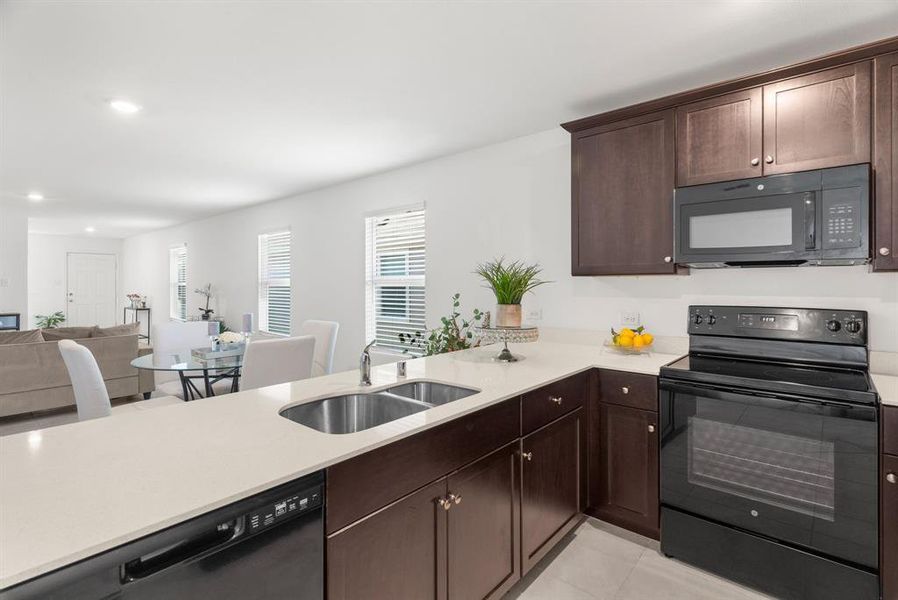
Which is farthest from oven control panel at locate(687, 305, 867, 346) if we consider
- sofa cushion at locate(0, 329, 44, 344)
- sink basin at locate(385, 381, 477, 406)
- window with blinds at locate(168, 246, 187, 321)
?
window with blinds at locate(168, 246, 187, 321)

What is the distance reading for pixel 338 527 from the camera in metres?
1.14

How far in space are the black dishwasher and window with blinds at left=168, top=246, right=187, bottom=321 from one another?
7.81 m

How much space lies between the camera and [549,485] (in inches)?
80.8

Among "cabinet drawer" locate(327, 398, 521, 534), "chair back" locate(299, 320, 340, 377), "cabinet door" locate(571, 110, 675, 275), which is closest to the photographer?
"cabinet drawer" locate(327, 398, 521, 534)

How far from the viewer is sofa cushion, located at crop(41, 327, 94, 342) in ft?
15.1

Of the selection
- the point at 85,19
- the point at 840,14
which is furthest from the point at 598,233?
the point at 85,19

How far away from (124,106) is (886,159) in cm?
394

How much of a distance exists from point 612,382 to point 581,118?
64.0 inches

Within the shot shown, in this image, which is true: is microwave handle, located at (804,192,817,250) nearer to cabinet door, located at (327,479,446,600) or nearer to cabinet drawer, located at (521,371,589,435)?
cabinet drawer, located at (521,371,589,435)

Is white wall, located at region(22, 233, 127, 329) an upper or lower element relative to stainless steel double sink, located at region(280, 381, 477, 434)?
upper

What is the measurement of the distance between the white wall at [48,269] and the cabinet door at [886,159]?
12.0 metres

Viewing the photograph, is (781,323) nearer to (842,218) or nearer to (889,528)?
(842,218)

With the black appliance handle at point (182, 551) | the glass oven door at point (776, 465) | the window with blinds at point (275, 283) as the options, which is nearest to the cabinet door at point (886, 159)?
the glass oven door at point (776, 465)

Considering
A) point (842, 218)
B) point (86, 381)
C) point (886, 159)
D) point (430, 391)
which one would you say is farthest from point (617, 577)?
point (86, 381)
